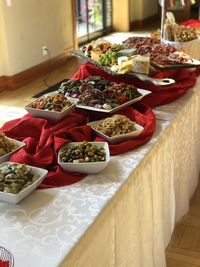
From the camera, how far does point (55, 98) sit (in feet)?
4.90

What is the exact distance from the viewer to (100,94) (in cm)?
153

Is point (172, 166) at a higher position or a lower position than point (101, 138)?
lower

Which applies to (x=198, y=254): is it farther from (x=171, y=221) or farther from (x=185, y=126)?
(x=185, y=126)

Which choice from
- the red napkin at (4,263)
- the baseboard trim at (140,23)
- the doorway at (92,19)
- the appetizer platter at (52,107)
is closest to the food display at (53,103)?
the appetizer platter at (52,107)

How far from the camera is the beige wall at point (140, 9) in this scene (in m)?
7.21

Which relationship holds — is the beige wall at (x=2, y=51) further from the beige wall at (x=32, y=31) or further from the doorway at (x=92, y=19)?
the doorway at (x=92, y=19)

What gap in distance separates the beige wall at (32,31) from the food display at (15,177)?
309 cm

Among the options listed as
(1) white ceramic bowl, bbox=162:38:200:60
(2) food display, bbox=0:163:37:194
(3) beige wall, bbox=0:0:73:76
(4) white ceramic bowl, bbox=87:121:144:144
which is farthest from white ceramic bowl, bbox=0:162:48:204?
(3) beige wall, bbox=0:0:73:76

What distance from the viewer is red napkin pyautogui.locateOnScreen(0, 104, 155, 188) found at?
1.13 m

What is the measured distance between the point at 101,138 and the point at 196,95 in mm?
736

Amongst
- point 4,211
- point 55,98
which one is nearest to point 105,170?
point 4,211

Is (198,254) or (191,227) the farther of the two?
(191,227)

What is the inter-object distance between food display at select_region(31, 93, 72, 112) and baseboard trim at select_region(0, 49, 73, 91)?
8.68ft

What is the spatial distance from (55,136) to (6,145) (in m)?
0.16
